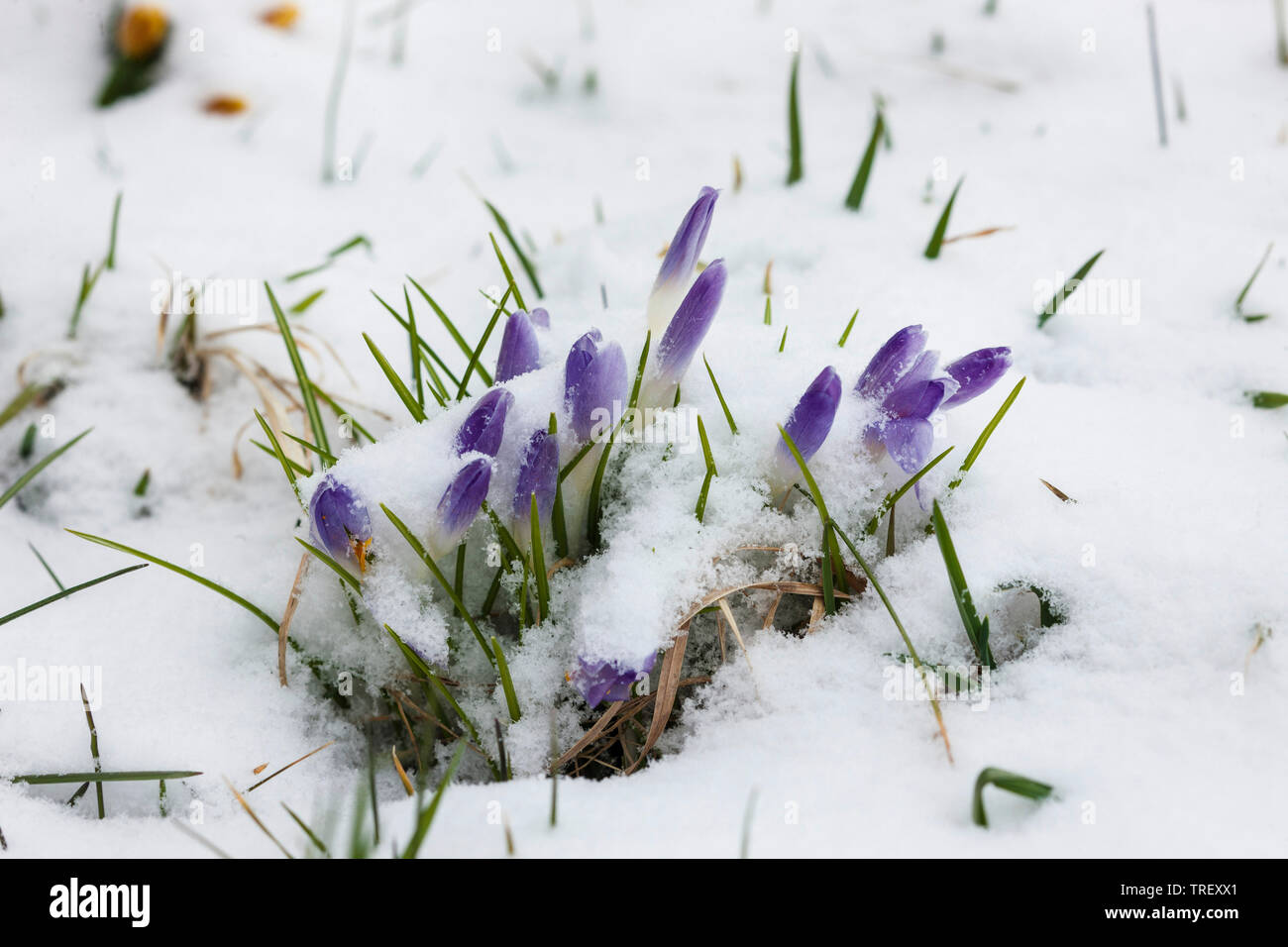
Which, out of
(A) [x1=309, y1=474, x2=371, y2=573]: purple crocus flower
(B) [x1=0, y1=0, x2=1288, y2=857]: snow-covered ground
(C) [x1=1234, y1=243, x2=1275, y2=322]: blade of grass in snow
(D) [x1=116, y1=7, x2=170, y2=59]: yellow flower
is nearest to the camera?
(B) [x1=0, y1=0, x2=1288, y2=857]: snow-covered ground

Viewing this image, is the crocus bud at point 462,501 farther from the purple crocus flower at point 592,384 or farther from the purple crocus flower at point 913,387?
the purple crocus flower at point 913,387

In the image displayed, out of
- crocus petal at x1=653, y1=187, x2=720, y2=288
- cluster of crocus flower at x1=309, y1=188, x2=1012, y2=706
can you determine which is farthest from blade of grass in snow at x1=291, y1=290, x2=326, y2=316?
crocus petal at x1=653, y1=187, x2=720, y2=288

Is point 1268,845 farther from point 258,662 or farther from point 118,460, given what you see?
point 118,460

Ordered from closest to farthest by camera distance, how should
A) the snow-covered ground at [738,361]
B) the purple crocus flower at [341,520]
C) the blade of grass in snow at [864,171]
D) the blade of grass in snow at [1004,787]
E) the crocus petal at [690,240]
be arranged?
the blade of grass in snow at [1004,787], the snow-covered ground at [738,361], the purple crocus flower at [341,520], the crocus petal at [690,240], the blade of grass in snow at [864,171]

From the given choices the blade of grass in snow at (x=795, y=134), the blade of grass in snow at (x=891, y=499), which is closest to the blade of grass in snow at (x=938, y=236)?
the blade of grass in snow at (x=795, y=134)

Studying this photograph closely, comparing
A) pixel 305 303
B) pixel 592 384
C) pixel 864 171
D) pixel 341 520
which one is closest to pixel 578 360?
pixel 592 384

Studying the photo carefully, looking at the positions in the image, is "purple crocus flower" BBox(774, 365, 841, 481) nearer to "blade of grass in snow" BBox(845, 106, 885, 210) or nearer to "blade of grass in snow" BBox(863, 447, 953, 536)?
"blade of grass in snow" BBox(863, 447, 953, 536)
